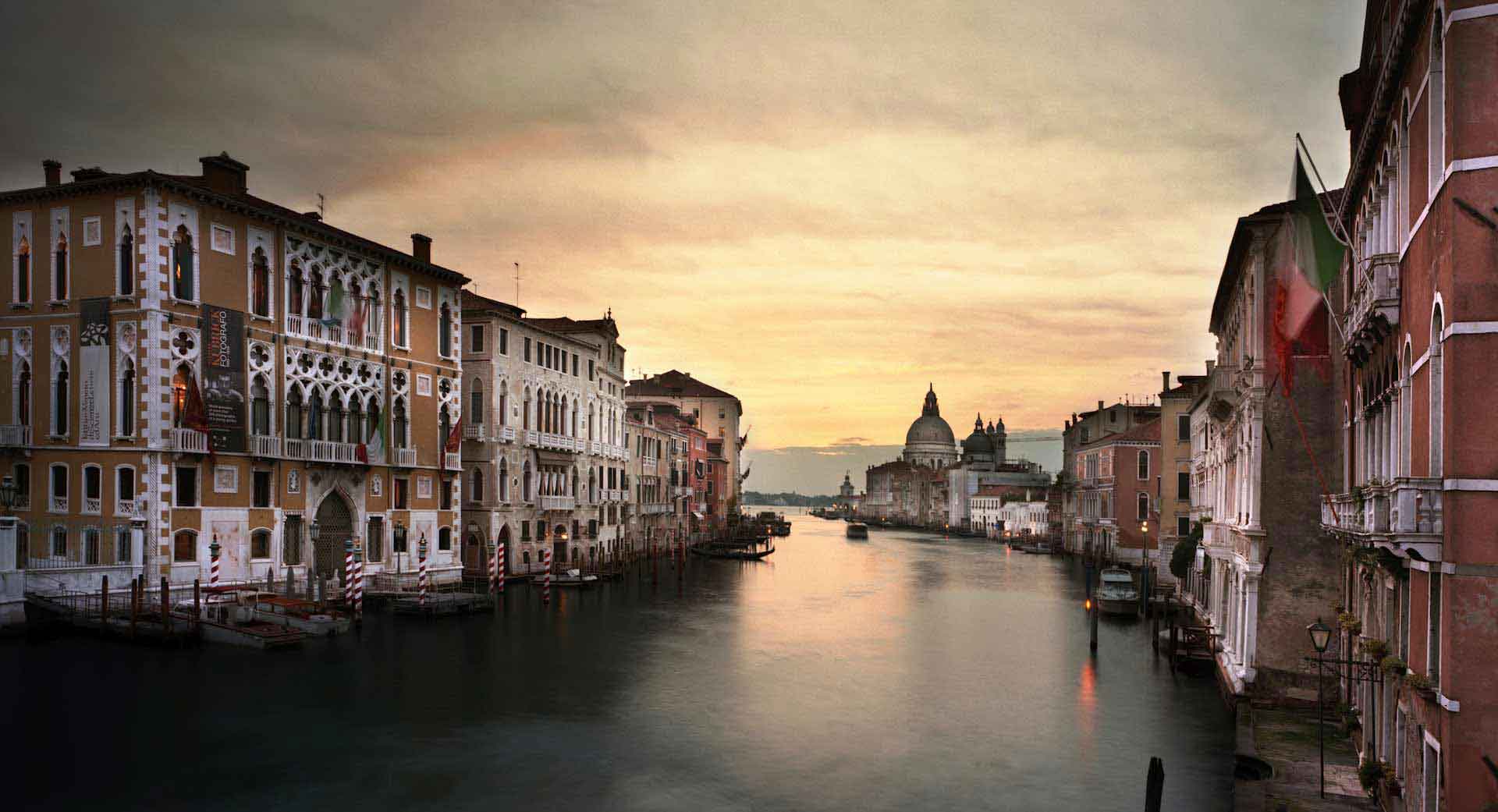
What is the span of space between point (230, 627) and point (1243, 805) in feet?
73.5

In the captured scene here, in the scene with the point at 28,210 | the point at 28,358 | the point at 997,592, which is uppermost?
the point at 28,210

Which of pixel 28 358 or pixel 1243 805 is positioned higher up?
pixel 28 358

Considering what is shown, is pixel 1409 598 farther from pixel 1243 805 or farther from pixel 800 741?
pixel 800 741

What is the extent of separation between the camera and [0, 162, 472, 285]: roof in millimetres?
28594

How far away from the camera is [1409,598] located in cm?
1098

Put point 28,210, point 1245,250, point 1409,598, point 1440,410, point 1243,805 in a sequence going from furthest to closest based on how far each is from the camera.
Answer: point 28,210, point 1245,250, point 1243,805, point 1409,598, point 1440,410

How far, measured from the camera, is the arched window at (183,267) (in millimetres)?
29250

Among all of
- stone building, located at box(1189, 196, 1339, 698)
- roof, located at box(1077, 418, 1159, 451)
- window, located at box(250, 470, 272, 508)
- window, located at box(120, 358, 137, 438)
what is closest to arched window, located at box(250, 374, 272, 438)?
window, located at box(250, 470, 272, 508)

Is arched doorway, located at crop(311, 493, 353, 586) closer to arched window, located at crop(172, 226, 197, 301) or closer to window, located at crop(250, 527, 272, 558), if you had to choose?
window, located at crop(250, 527, 272, 558)

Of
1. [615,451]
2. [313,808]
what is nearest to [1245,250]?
[313,808]

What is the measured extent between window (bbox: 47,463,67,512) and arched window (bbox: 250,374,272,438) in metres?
4.65

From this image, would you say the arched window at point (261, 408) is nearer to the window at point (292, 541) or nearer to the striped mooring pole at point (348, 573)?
the window at point (292, 541)

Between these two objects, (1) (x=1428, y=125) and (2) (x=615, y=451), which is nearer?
(1) (x=1428, y=125)

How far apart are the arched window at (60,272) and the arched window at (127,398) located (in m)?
3.13
